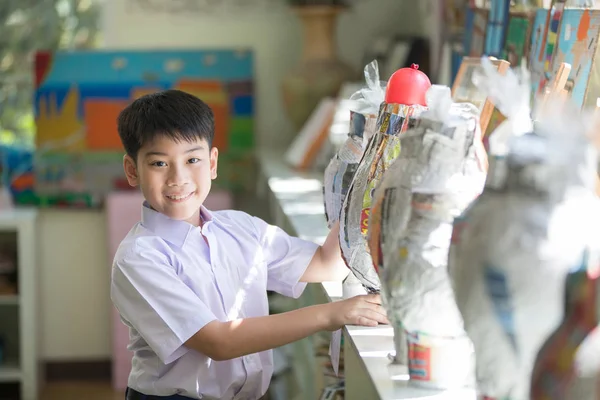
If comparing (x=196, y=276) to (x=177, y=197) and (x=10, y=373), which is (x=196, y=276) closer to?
(x=177, y=197)

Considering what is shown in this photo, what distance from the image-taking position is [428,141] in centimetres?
118

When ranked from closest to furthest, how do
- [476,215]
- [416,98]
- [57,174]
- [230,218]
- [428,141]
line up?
[476,215] → [428,141] → [416,98] → [230,218] → [57,174]

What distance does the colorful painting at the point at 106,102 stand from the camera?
3893 mm

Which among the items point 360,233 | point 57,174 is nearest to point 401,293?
point 360,233

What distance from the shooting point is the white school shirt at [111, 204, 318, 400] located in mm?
1514

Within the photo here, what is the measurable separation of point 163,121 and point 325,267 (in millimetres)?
417

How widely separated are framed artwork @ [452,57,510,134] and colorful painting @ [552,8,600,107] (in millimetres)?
121

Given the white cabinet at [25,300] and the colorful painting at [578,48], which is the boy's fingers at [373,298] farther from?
the white cabinet at [25,300]

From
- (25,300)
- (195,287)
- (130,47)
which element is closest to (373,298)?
(195,287)

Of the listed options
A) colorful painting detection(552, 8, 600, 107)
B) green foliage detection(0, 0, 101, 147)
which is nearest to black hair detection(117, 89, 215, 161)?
colorful painting detection(552, 8, 600, 107)

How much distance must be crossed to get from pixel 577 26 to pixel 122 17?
253cm

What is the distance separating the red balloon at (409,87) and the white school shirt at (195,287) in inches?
17.0

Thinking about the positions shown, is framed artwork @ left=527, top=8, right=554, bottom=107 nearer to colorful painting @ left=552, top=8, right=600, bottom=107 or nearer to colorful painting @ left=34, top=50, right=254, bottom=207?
colorful painting @ left=552, top=8, right=600, bottom=107

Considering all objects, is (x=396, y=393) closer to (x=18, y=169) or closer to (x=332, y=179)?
(x=332, y=179)
